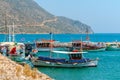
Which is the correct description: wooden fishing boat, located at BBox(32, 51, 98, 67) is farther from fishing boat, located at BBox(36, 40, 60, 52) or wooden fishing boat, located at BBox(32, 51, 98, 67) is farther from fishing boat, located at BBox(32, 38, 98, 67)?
fishing boat, located at BBox(36, 40, 60, 52)

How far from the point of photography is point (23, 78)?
11.8 meters

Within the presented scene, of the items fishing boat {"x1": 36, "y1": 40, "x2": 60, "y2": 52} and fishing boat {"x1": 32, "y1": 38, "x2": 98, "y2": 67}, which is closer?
fishing boat {"x1": 32, "y1": 38, "x2": 98, "y2": 67}

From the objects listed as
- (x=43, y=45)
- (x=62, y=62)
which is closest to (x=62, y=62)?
(x=62, y=62)

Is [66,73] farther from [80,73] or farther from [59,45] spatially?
[59,45]

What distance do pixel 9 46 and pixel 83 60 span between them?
13893mm

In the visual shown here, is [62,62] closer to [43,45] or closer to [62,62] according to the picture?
[62,62]

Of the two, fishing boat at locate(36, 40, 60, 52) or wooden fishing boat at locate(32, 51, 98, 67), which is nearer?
wooden fishing boat at locate(32, 51, 98, 67)

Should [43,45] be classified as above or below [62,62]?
above

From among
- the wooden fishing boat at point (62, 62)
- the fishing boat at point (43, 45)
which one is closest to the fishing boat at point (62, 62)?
the wooden fishing boat at point (62, 62)

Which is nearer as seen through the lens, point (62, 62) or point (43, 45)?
point (62, 62)

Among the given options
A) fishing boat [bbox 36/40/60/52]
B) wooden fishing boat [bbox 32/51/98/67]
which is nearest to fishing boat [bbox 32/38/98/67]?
wooden fishing boat [bbox 32/51/98/67]

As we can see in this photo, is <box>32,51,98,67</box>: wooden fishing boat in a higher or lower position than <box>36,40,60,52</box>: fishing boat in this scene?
lower

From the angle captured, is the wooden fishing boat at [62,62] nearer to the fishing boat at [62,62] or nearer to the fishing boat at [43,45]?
the fishing boat at [62,62]

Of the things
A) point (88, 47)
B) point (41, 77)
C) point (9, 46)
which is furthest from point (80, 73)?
point (88, 47)
